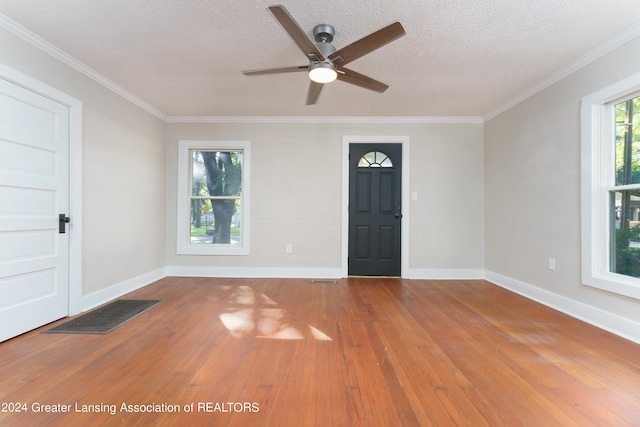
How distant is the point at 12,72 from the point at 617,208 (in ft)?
17.1

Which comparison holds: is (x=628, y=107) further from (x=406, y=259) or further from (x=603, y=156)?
(x=406, y=259)

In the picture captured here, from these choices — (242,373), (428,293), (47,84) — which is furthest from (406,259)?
(47,84)

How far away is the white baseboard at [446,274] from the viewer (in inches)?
169

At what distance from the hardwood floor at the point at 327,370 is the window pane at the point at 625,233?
613 mm

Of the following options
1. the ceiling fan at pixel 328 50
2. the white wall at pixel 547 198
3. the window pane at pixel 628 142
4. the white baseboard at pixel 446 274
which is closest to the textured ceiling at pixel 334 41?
the ceiling fan at pixel 328 50

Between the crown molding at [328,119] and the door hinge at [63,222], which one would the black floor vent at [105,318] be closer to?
the door hinge at [63,222]

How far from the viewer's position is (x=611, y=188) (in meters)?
2.51

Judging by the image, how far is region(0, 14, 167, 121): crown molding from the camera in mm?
2172

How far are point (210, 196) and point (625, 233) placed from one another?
16.1 feet

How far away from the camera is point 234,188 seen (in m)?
4.48

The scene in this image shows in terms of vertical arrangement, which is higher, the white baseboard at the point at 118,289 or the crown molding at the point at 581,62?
the crown molding at the point at 581,62

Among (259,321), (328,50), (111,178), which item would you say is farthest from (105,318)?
(328,50)

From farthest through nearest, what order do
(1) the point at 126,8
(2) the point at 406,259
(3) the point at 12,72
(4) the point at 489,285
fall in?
(2) the point at 406,259 → (4) the point at 489,285 → (3) the point at 12,72 → (1) the point at 126,8

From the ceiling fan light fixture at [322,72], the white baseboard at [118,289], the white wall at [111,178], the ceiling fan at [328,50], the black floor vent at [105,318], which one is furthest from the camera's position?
the white baseboard at [118,289]
